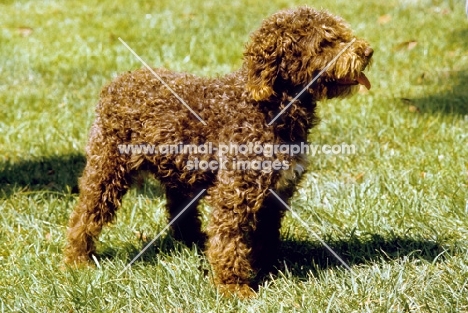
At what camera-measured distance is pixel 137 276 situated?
3.95 meters

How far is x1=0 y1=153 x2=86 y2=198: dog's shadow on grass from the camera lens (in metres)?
5.30

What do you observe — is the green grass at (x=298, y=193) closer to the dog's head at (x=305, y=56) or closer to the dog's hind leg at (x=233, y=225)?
the dog's hind leg at (x=233, y=225)

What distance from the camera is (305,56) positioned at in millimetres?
3582

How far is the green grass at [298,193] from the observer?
3.71 metres

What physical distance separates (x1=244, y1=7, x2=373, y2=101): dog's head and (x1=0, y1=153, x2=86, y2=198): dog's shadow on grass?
6.86ft

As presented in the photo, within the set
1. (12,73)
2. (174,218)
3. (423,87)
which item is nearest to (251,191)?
(174,218)

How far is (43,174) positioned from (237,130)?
242 cm

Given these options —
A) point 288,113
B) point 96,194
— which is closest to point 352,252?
point 288,113

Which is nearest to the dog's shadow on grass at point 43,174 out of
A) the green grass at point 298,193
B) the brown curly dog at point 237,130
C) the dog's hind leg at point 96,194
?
the green grass at point 298,193

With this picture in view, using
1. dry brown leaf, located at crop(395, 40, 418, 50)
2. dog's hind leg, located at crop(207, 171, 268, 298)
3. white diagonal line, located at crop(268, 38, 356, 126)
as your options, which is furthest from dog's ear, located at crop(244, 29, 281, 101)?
dry brown leaf, located at crop(395, 40, 418, 50)

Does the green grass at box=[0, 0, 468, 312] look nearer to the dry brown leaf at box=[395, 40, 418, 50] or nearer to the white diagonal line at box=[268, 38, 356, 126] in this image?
the dry brown leaf at box=[395, 40, 418, 50]

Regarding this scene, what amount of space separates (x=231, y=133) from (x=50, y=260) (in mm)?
1447

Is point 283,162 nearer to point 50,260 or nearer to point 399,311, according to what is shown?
point 399,311

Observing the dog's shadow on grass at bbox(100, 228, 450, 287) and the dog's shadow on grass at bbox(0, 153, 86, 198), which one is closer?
the dog's shadow on grass at bbox(100, 228, 450, 287)
